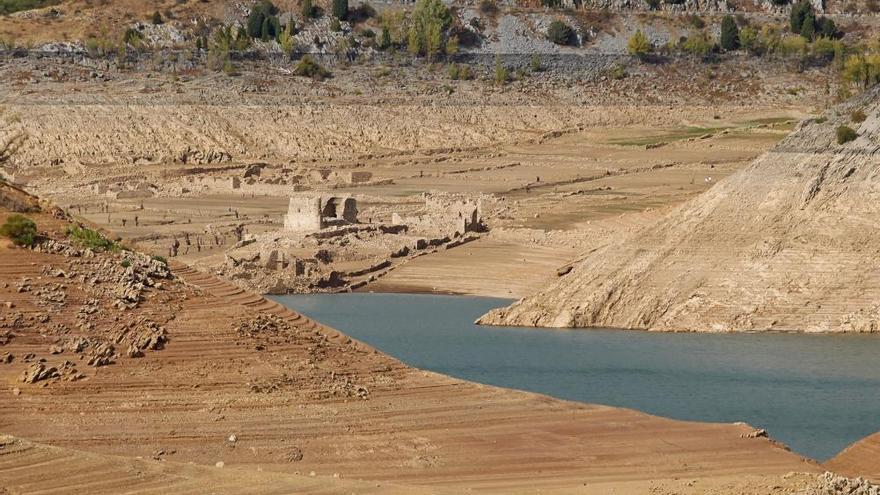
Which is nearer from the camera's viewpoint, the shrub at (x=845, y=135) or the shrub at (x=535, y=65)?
the shrub at (x=845, y=135)

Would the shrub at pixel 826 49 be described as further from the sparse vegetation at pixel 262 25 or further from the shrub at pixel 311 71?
the sparse vegetation at pixel 262 25

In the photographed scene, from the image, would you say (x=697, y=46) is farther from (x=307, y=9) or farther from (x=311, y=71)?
(x=311, y=71)

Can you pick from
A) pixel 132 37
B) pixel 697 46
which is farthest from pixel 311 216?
pixel 697 46

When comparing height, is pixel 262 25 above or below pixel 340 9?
below

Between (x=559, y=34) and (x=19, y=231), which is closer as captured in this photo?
(x=19, y=231)

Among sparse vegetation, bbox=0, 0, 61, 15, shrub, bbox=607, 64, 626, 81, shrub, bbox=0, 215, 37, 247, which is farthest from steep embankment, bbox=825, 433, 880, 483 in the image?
sparse vegetation, bbox=0, 0, 61, 15

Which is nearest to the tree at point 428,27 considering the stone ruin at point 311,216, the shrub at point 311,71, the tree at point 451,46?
the tree at point 451,46

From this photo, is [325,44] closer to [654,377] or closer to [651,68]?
[651,68]
